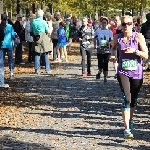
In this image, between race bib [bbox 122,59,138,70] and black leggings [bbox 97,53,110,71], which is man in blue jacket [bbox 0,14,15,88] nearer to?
black leggings [bbox 97,53,110,71]

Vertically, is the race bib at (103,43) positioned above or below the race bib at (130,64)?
below

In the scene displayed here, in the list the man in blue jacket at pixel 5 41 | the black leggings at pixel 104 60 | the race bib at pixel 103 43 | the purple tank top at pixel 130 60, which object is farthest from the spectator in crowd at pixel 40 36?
the purple tank top at pixel 130 60

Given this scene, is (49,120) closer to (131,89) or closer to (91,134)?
(91,134)

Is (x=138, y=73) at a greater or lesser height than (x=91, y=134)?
greater

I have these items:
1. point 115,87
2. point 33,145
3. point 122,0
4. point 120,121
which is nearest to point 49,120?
Result: point 120,121

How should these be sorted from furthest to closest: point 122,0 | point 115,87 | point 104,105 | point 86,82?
point 122,0 < point 86,82 < point 115,87 < point 104,105

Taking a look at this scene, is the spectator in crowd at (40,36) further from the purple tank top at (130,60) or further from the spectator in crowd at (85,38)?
the purple tank top at (130,60)

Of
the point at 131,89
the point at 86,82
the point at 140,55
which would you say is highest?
the point at 140,55

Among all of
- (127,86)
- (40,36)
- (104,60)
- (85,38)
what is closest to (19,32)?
(40,36)

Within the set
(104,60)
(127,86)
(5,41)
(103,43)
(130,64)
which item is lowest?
(104,60)

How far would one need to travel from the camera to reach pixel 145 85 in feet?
45.3

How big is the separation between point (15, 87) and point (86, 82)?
6.79ft

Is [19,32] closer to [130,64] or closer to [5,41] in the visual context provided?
[5,41]

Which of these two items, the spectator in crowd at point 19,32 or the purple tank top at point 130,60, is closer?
the purple tank top at point 130,60
